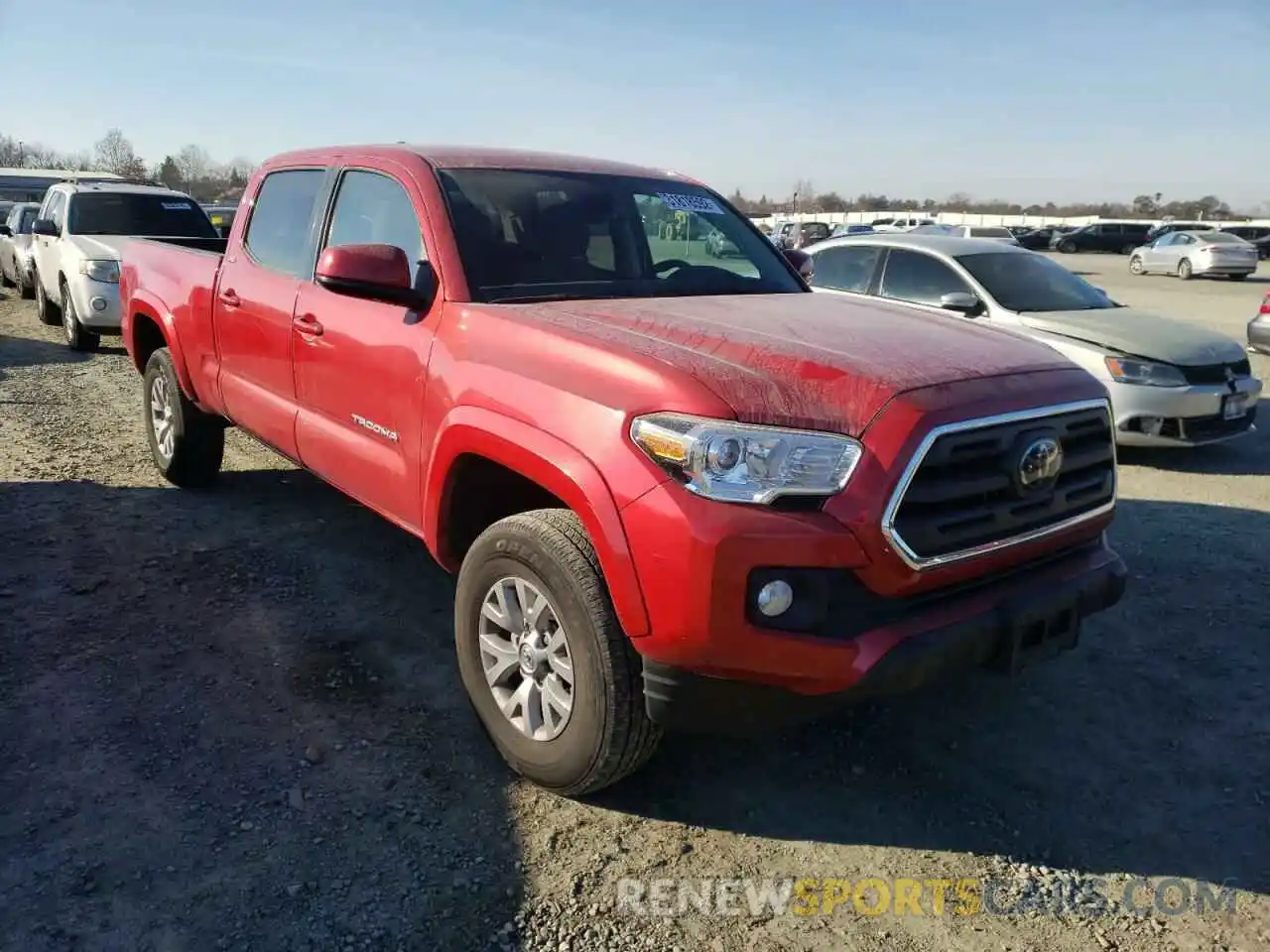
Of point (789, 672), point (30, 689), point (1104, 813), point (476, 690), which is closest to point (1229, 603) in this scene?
point (1104, 813)

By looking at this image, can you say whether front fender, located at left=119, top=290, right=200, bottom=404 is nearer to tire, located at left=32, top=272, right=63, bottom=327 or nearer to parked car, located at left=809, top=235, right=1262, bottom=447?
parked car, located at left=809, top=235, right=1262, bottom=447

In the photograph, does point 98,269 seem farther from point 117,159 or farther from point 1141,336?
point 117,159

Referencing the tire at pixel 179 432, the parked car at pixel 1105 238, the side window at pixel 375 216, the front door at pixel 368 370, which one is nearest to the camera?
the front door at pixel 368 370

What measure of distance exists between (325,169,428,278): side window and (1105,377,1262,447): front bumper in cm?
530

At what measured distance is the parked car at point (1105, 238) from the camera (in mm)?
45812

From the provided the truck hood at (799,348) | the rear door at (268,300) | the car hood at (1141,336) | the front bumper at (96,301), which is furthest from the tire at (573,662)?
the front bumper at (96,301)

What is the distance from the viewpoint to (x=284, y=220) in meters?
4.71

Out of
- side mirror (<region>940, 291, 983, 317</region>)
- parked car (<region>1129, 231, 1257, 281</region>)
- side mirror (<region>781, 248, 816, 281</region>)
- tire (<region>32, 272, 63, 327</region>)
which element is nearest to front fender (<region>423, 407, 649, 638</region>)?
side mirror (<region>781, 248, 816, 281</region>)

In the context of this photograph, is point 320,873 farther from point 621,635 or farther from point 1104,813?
point 1104,813

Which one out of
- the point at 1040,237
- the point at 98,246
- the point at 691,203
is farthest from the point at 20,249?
the point at 1040,237

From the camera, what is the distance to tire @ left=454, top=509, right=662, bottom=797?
269 cm

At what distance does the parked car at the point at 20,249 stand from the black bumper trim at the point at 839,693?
14.9m

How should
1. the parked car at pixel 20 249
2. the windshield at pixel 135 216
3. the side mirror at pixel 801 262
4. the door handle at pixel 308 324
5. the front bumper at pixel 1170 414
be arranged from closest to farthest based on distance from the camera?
the door handle at pixel 308 324
the side mirror at pixel 801 262
the front bumper at pixel 1170 414
the windshield at pixel 135 216
the parked car at pixel 20 249

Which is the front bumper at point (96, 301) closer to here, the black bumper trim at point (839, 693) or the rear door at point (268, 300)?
the rear door at point (268, 300)
